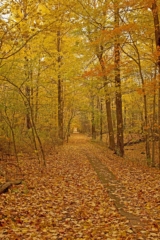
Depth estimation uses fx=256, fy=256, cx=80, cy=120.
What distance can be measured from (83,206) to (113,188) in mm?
2059

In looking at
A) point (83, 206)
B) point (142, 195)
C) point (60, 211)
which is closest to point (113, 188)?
point (142, 195)

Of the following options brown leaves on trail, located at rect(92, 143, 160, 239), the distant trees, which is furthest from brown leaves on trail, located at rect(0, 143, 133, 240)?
the distant trees

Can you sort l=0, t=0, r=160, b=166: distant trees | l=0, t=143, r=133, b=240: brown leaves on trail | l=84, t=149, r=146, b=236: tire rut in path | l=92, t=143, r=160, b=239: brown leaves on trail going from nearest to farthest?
l=0, t=143, r=133, b=240: brown leaves on trail < l=92, t=143, r=160, b=239: brown leaves on trail < l=84, t=149, r=146, b=236: tire rut in path < l=0, t=0, r=160, b=166: distant trees

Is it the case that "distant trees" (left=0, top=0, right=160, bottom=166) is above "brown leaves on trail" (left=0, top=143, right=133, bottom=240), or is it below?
above

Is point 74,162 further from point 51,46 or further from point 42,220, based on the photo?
point 51,46

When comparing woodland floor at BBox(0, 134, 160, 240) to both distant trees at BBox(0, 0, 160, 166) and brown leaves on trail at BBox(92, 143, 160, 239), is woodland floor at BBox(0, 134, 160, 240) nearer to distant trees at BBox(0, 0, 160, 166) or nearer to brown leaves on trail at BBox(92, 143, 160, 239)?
brown leaves on trail at BBox(92, 143, 160, 239)

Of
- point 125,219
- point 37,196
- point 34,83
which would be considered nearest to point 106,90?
point 34,83

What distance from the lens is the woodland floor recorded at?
564cm

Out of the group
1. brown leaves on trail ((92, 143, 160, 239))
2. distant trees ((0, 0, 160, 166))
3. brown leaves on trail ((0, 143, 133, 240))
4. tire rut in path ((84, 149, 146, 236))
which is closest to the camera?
brown leaves on trail ((0, 143, 133, 240))

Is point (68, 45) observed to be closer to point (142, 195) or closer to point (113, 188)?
point (113, 188)

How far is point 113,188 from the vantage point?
9203mm

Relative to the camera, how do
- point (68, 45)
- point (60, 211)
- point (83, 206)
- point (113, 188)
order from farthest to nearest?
point (68, 45)
point (113, 188)
point (83, 206)
point (60, 211)

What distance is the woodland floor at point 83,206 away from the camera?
5637 millimetres

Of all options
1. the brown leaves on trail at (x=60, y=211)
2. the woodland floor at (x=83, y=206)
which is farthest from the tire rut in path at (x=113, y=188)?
the brown leaves on trail at (x=60, y=211)
